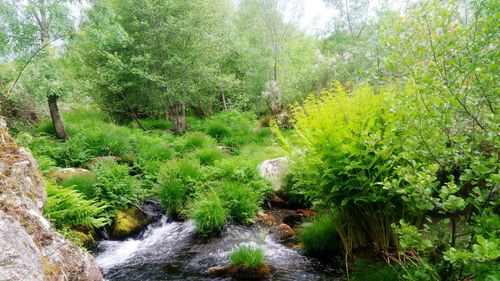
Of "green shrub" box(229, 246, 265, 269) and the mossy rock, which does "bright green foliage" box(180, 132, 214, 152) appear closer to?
the mossy rock

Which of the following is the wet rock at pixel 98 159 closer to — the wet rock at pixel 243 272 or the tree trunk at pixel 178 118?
A: the wet rock at pixel 243 272

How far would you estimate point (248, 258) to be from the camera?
17.1ft

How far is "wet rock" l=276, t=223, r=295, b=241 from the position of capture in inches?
263

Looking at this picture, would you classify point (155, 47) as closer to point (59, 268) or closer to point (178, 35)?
point (178, 35)

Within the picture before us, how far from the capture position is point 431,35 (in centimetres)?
288

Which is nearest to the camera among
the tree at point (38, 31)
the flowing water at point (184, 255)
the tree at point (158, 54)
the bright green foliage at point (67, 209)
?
the flowing water at point (184, 255)

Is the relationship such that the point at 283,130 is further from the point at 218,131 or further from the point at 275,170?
the point at 275,170

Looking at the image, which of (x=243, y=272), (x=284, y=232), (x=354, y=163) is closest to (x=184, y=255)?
(x=243, y=272)

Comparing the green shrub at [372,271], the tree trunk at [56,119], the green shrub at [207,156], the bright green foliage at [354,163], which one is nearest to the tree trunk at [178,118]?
the tree trunk at [56,119]

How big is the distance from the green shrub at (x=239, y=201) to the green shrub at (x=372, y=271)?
289cm

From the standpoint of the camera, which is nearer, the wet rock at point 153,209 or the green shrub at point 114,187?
the green shrub at point 114,187

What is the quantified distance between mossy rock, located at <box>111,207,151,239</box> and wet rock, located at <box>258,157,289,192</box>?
3.11 meters

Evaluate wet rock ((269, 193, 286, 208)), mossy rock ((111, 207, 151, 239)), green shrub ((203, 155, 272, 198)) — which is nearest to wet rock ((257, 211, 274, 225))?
green shrub ((203, 155, 272, 198))

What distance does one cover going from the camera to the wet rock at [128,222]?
6891 mm
